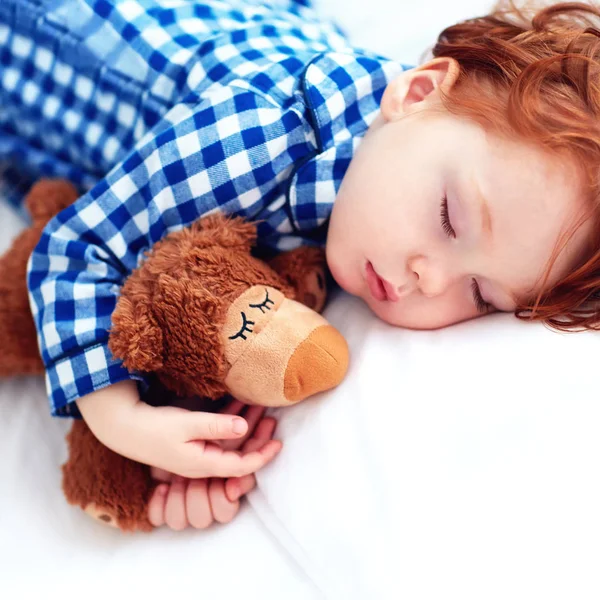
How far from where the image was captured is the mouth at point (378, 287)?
80 centimetres

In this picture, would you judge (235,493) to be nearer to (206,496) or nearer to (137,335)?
(206,496)

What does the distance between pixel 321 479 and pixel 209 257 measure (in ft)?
0.96

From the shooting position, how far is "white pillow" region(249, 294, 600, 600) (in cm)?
62

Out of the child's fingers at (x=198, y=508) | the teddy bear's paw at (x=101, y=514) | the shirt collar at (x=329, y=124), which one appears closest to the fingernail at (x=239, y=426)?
the child's fingers at (x=198, y=508)

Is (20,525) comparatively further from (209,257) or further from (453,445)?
(453,445)

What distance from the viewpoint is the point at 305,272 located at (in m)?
0.88

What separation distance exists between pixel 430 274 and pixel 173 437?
0.38 meters

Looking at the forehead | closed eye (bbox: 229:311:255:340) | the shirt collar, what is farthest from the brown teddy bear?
the forehead

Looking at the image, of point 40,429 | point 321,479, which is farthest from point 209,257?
point 40,429

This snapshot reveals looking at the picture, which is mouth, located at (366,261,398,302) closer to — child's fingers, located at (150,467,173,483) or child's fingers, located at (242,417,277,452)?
child's fingers, located at (242,417,277,452)

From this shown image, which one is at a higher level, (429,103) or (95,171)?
(429,103)

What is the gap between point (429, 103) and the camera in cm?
81

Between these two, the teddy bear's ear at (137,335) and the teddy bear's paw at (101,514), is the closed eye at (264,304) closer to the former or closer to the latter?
Result: the teddy bear's ear at (137,335)

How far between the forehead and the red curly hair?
0.04 feet
